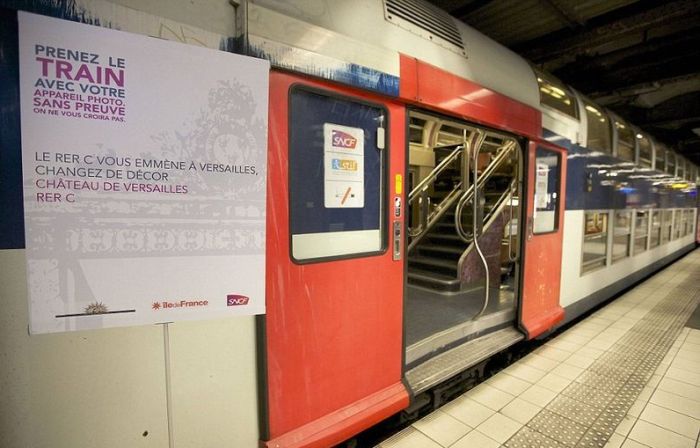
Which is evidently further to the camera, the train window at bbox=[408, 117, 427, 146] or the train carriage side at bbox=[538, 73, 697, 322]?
the train window at bbox=[408, 117, 427, 146]

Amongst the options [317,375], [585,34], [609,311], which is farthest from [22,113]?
[609,311]

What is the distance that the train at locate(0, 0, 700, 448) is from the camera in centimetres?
114

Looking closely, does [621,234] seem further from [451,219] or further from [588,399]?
[588,399]

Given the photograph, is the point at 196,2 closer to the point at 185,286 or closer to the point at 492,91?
the point at 185,286

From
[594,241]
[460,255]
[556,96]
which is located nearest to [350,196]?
[556,96]

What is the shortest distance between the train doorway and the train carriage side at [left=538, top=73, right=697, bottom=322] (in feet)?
2.00

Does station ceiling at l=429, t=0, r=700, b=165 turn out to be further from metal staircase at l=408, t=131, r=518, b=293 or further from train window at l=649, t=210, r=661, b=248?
train window at l=649, t=210, r=661, b=248

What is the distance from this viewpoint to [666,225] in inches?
334

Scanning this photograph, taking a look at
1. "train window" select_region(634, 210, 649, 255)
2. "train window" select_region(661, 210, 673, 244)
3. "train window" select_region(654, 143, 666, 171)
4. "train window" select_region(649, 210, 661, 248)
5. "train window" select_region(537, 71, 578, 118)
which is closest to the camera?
"train window" select_region(537, 71, 578, 118)

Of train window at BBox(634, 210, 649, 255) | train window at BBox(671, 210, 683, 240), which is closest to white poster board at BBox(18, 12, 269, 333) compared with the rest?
train window at BBox(634, 210, 649, 255)

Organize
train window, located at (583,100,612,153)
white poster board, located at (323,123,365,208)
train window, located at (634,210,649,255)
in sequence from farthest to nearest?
train window, located at (634,210,649,255) → train window, located at (583,100,612,153) → white poster board, located at (323,123,365,208)

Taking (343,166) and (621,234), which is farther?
(621,234)

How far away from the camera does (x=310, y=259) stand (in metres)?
1.66

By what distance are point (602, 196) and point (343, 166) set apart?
452 centimetres
